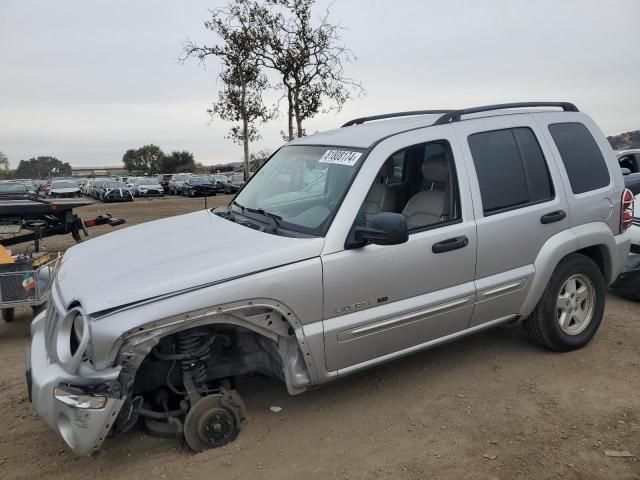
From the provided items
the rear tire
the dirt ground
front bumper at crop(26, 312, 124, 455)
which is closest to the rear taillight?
the rear tire

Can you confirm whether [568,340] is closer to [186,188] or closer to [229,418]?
[229,418]

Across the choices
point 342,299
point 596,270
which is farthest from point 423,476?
point 596,270

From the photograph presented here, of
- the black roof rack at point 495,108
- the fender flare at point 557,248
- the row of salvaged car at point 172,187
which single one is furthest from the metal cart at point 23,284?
the row of salvaged car at point 172,187

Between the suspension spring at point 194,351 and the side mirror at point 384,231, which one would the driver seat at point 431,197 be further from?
the suspension spring at point 194,351

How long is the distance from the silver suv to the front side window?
0.02m

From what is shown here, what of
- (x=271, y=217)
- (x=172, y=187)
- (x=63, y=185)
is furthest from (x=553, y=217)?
(x=172, y=187)

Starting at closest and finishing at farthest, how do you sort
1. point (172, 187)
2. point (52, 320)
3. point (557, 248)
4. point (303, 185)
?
point (52, 320) < point (303, 185) < point (557, 248) < point (172, 187)

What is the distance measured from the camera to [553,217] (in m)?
4.14

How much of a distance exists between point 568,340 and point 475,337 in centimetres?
81

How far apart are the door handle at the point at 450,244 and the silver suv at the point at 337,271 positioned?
0.01 m

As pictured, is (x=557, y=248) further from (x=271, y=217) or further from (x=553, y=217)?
(x=271, y=217)

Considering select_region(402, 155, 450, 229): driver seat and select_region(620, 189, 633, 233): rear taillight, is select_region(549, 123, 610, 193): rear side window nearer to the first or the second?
select_region(620, 189, 633, 233): rear taillight

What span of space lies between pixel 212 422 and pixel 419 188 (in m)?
2.34

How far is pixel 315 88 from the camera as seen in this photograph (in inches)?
619
